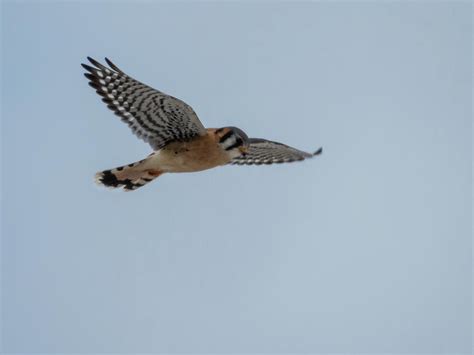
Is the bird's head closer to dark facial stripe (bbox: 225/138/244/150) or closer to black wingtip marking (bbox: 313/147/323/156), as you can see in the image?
dark facial stripe (bbox: 225/138/244/150)

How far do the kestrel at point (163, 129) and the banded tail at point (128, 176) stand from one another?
12 mm

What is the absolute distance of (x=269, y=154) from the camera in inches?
449

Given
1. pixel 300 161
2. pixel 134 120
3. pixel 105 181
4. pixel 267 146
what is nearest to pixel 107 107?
pixel 134 120

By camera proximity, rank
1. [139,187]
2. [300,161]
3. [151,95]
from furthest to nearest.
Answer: [300,161] < [139,187] < [151,95]

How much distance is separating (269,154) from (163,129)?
2146 mm

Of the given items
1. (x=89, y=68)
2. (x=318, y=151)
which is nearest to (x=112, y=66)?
(x=89, y=68)

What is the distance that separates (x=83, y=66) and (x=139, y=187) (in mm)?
1754

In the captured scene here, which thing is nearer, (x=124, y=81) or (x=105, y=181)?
(x=124, y=81)

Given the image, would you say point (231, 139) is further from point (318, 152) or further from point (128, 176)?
point (318, 152)

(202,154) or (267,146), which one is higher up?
(267,146)

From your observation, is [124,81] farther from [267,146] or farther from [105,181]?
[267,146]

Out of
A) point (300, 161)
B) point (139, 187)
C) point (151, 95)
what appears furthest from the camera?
point (300, 161)

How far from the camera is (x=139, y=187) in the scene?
409 inches

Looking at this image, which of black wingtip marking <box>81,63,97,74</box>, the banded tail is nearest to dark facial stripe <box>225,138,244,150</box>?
the banded tail
